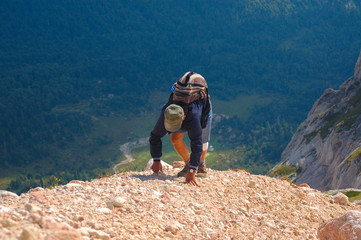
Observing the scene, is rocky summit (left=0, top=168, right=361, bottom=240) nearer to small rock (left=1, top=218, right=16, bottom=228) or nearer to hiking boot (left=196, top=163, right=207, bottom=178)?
small rock (left=1, top=218, right=16, bottom=228)

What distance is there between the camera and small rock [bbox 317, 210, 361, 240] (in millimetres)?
10172

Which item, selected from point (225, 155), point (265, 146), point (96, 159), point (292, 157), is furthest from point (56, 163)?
point (292, 157)

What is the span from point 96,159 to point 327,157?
152m

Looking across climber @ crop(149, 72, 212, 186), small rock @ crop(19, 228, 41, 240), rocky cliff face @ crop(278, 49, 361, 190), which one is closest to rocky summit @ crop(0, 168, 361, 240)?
small rock @ crop(19, 228, 41, 240)

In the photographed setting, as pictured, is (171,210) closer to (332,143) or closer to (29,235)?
(29,235)

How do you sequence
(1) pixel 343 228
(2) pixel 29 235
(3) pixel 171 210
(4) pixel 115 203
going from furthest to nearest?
(1) pixel 343 228
(3) pixel 171 210
(4) pixel 115 203
(2) pixel 29 235

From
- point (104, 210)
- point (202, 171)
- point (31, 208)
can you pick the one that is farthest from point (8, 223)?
point (202, 171)

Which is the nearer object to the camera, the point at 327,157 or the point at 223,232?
the point at 223,232

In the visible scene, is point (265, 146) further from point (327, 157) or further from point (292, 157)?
point (327, 157)

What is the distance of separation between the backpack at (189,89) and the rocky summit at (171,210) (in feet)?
7.74

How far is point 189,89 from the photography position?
11922 mm

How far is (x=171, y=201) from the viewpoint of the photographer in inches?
397

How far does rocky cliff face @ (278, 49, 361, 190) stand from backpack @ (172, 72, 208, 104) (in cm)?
2328

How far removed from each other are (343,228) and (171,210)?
14.1 ft
